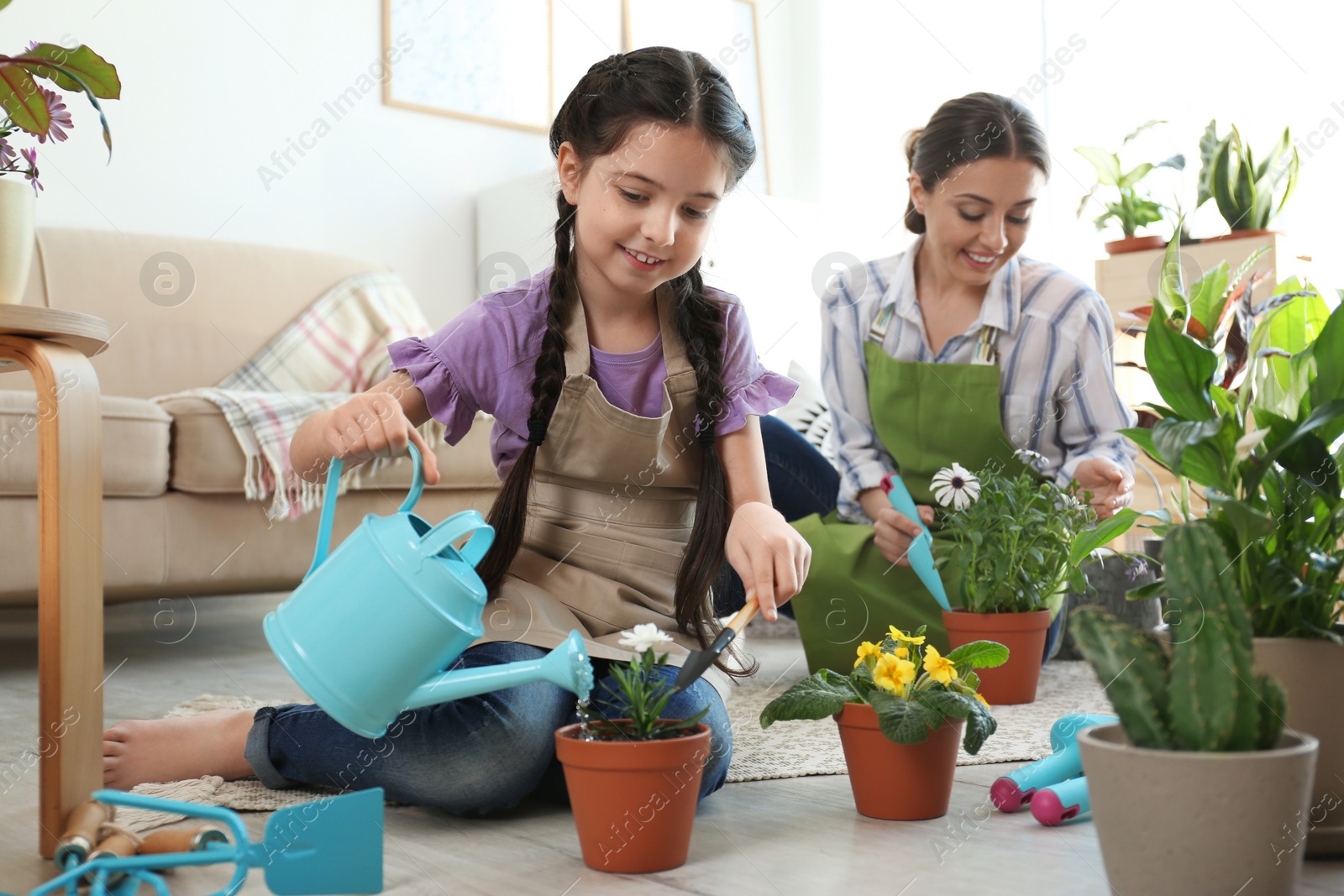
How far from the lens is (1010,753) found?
1.18m

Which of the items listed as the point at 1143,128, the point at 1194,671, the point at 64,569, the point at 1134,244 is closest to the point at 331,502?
the point at 64,569

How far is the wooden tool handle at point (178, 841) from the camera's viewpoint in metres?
0.77

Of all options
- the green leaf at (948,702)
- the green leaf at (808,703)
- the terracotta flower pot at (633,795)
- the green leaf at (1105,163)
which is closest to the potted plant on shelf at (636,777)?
the terracotta flower pot at (633,795)

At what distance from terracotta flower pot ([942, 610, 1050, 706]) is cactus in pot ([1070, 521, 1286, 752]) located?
0.74 metres

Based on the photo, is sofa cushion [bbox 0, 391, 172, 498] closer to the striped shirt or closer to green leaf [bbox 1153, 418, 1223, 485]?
the striped shirt

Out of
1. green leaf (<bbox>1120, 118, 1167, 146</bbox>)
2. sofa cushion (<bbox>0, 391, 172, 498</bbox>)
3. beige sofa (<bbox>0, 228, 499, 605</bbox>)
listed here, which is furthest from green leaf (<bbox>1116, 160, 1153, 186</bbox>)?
sofa cushion (<bbox>0, 391, 172, 498</bbox>)

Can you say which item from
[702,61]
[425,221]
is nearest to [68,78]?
[702,61]

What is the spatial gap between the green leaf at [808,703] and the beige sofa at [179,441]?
1.29m

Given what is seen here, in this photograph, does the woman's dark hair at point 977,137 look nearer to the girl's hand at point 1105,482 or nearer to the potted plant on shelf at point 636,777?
the girl's hand at point 1105,482

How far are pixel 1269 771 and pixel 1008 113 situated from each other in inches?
47.7

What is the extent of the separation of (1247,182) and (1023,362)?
104 centimetres

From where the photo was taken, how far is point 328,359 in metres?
2.56

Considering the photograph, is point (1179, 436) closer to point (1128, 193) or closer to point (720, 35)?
point (1128, 193)

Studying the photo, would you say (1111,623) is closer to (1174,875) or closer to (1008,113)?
(1174,875)
